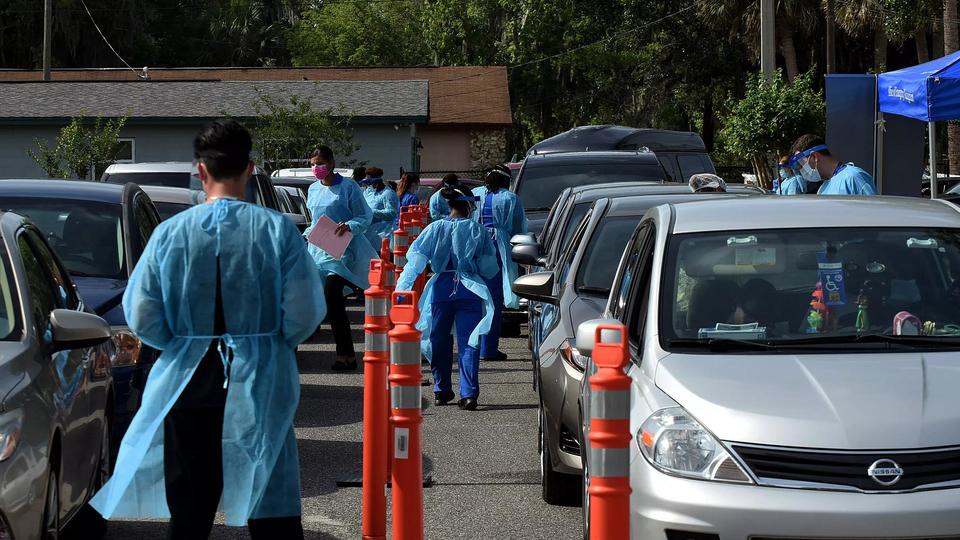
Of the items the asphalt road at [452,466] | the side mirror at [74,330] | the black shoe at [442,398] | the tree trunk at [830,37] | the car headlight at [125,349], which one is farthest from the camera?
the tree trunk at [830,37]

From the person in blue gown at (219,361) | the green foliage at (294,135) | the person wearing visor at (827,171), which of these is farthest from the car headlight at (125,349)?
the green foliage at (294,135)

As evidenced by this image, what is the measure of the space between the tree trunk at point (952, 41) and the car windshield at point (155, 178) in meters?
17.9

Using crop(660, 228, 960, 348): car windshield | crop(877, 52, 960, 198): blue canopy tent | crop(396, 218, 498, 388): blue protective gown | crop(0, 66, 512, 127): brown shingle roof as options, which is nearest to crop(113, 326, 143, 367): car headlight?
crop(660, 228, 960, 348): car windshield

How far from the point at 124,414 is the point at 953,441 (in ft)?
15.3

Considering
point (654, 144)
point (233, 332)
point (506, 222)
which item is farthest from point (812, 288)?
point (654, 144)

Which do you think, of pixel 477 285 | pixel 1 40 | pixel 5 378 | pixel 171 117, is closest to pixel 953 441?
pixel 5 378

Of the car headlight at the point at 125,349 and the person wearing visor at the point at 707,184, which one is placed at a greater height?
the person wearing visor at the point at 707,184

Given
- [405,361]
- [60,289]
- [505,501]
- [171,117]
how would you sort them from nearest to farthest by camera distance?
[405,361] < [60,289] < [505,501] < [171,117]

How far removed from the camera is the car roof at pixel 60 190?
9.43 meters

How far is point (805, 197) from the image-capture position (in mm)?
7004

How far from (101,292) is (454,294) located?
355cm

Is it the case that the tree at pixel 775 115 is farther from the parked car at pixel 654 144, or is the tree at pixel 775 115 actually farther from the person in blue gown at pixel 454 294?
the person in blue gown at pixel 454 294

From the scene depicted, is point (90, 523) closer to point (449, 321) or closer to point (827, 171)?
point (449, 321)

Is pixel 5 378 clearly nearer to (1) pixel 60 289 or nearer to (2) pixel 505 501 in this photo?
(1) pixel 60 289
